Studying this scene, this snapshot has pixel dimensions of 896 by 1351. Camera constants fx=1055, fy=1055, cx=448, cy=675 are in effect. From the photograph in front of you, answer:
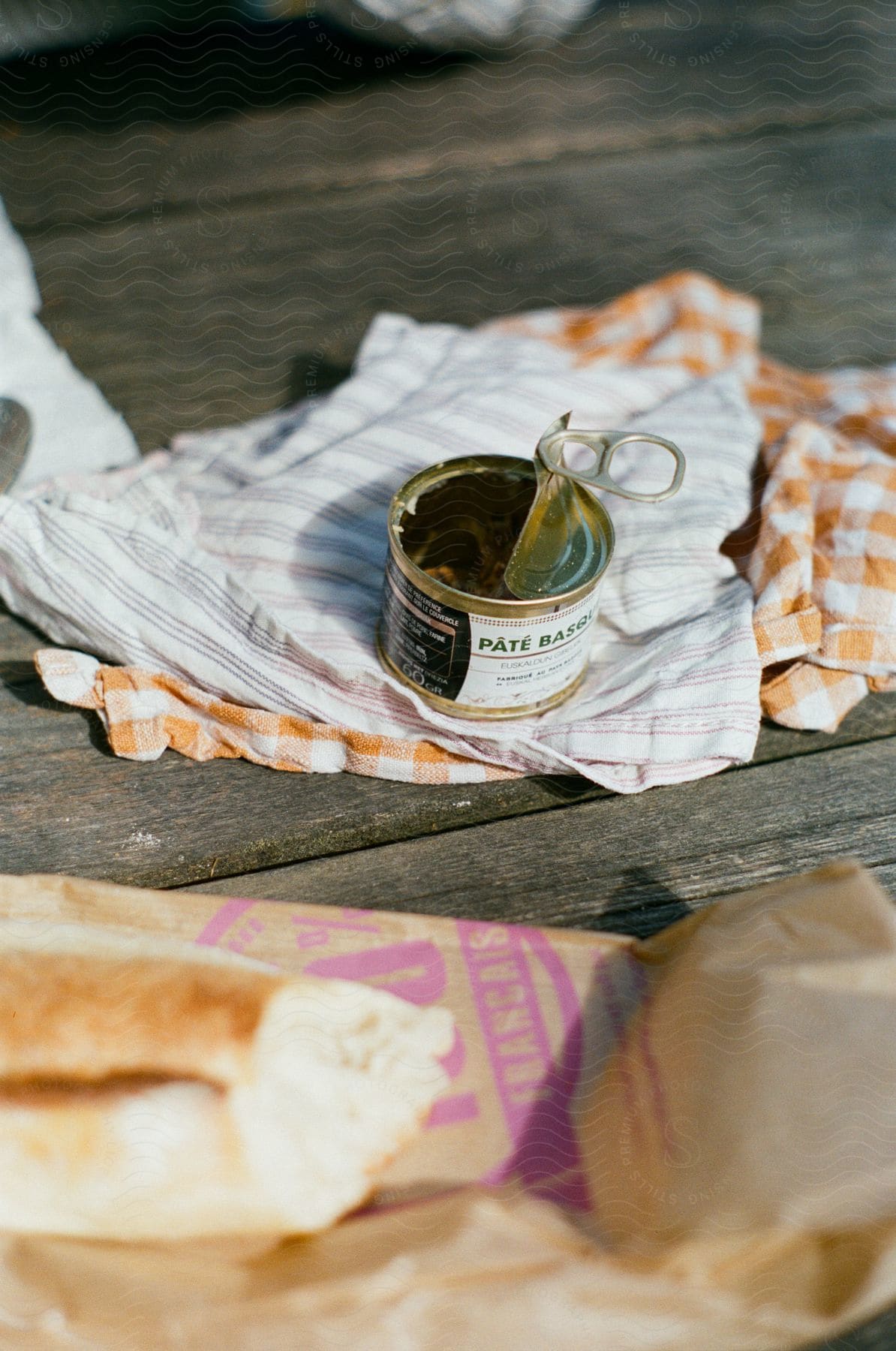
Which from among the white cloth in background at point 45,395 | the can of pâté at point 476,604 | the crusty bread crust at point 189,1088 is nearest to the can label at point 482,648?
the can of pâté at point 476,604

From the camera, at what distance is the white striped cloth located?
705 millimetres

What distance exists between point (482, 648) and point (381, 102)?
99 centimetres

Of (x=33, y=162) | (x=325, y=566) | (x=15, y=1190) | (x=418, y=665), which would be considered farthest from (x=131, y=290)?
(x=15, y=1190)

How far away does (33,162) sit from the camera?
1163mm

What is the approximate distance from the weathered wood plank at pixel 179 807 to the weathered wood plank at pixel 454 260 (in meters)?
0.36

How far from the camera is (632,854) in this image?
2.16ft

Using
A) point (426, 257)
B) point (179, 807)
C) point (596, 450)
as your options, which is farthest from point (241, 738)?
point (426, 257)

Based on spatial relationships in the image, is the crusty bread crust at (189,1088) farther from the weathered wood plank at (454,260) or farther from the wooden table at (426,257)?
the weathered wood plank at (454,260)

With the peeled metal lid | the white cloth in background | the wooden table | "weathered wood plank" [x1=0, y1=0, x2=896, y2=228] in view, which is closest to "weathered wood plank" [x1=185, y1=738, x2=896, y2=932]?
the wooden table

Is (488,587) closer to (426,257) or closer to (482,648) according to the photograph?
(482,648)

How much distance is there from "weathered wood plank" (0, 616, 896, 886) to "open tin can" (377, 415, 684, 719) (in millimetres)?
67

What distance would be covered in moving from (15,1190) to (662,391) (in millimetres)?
798

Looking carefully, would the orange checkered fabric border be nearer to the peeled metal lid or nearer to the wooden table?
the wooden table

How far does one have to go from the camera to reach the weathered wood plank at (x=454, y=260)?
1009mm
